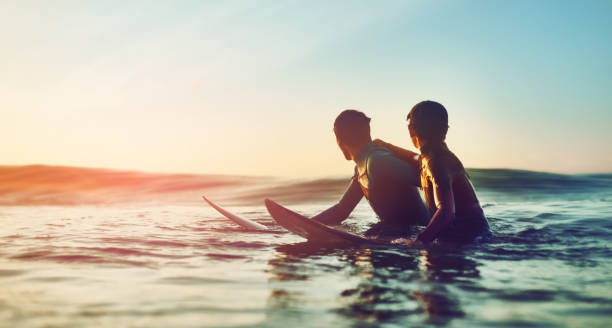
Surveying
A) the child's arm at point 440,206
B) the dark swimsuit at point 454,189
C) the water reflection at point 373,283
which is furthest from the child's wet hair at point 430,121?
the water reflection at point 373,283

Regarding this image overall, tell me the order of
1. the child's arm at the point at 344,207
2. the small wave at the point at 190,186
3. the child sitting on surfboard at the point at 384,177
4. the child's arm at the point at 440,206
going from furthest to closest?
the small wave at the point at 190,186, the child's arm at the point at 344,207, the child sitting on surfboard at the point at 384,177, the child's arm at the point at 440,206

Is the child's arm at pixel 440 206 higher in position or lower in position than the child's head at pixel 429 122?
lower

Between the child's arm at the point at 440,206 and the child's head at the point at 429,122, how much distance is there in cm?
38

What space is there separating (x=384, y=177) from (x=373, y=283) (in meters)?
2.48

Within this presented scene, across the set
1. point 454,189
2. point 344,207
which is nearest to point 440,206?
point 454,189

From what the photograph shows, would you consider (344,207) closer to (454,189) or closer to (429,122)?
(454,189)

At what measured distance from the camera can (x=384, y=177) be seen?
6.25 meters

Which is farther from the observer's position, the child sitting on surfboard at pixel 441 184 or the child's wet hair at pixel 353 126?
the child's wet hair at pixel 353 126

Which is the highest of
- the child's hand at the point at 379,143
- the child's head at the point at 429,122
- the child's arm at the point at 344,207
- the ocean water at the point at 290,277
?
the child's head at the point at 429,122

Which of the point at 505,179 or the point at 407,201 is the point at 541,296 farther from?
the point at 505,179

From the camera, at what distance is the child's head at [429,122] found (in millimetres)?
5488

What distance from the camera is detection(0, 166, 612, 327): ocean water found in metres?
3.07

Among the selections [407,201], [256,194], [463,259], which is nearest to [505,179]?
[256,194]

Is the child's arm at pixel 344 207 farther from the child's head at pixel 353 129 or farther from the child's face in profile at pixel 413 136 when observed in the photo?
the child's face in profile at pixel 413 136
